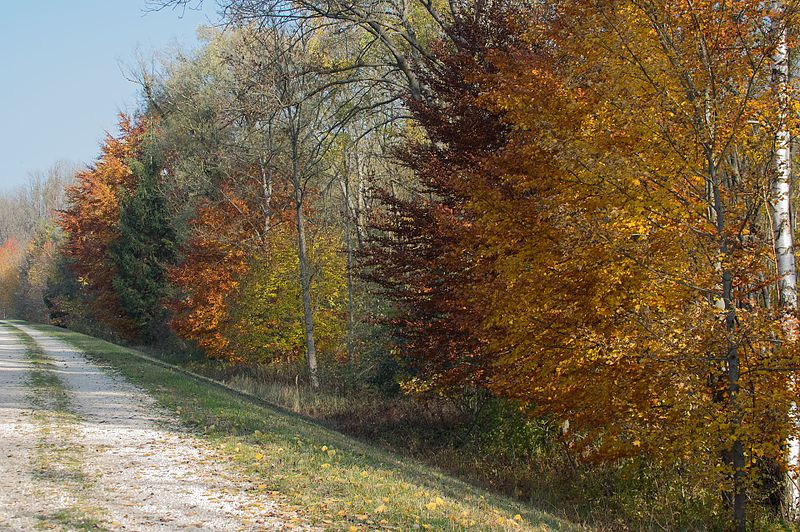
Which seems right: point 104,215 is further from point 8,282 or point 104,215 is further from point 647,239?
point 8,282

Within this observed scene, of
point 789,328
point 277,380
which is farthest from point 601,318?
point 277,380

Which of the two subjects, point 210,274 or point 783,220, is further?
point 210,274

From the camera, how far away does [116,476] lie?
720 centimetres

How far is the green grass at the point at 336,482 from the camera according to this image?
20.9ft

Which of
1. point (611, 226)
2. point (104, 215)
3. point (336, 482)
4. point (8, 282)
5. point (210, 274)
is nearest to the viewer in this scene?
point (336, 482)

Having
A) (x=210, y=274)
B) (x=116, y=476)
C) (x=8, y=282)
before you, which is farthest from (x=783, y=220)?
(x=8, y=282)

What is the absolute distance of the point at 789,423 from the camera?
7449 mm

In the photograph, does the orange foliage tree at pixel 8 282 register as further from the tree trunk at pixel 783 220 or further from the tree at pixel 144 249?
the tree trunk at pixel 783 220

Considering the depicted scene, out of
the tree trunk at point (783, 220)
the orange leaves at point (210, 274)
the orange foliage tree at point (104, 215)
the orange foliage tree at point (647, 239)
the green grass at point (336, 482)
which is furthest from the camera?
the orange foliage tree at point (104, 215)

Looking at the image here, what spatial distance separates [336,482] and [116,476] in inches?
92.2

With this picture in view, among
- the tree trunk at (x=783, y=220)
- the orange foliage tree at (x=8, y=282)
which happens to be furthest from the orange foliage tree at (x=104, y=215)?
the orange foliage tree at (x=8, y=282)

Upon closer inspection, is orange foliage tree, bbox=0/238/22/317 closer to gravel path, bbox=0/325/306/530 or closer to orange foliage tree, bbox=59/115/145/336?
orange foliage tree, bbox=59/115/145/336

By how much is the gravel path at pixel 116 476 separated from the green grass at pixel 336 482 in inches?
12.3

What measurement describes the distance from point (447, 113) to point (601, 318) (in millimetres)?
6540
